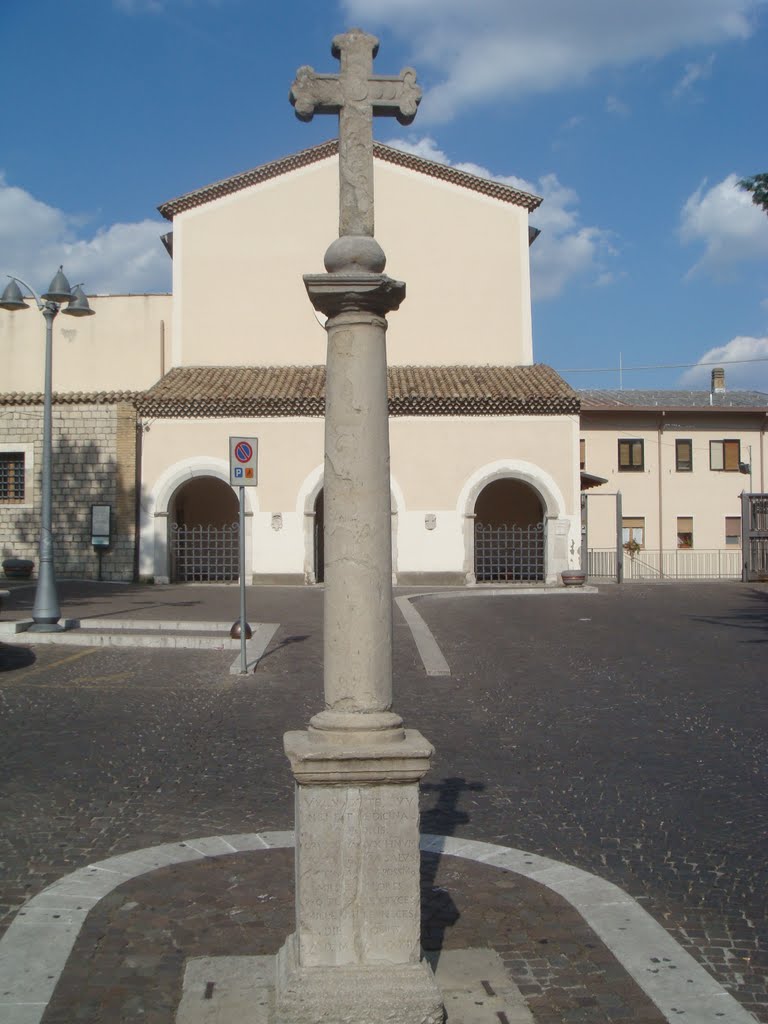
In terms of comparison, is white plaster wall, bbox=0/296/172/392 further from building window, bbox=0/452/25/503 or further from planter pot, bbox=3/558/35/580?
planter pot, bbox=3/558/35/580

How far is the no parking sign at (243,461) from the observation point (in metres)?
11.4

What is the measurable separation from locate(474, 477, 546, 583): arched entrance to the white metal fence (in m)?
7.69

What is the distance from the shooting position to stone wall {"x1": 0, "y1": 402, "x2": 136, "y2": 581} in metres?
26.3

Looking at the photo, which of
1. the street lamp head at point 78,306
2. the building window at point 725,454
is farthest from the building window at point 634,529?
the street lamp head at point 78,306

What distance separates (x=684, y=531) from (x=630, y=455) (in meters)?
3.69

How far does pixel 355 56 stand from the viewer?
376cm

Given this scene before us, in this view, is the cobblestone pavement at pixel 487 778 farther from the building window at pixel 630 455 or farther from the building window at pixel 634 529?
the building window at pixel 630 455

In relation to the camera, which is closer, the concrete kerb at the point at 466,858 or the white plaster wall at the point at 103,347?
the concrete kerb at the point at 466,858

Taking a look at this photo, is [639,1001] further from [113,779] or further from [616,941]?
[113,779]

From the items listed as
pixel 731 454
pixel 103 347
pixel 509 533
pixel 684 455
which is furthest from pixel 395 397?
pixel 731 454

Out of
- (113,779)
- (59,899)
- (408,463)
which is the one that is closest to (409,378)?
(408,463)

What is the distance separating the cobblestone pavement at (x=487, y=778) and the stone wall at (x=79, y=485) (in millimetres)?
13820

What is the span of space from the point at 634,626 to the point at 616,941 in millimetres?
12045

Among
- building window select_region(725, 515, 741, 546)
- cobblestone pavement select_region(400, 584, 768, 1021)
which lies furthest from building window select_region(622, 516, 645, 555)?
cobblestone pavement select_region(400, 584, 768, 1021)
